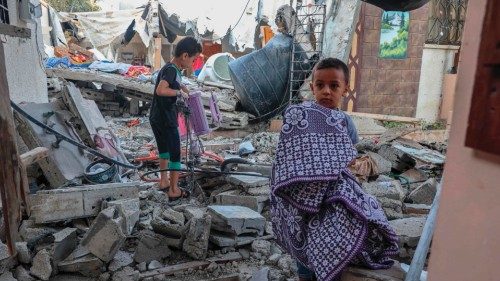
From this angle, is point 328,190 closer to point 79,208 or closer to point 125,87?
point 79,208

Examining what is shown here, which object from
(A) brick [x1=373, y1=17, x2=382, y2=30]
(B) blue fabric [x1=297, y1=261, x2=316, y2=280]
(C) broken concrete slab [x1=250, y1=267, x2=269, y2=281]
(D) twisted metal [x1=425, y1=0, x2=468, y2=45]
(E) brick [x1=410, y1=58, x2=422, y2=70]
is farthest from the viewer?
(D) twisted metal [x1=425, y1=0, x2=468, y2=45]

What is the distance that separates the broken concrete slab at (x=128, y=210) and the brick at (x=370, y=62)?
22.6ft

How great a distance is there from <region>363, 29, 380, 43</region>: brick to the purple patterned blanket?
7.73 meters

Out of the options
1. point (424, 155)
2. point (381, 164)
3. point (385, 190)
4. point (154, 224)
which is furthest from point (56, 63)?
point (385, 190)

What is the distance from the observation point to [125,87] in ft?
37.6

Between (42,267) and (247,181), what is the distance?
2146mm

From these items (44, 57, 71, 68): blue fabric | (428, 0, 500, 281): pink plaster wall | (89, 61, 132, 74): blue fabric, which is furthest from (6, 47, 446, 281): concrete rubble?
(44, 57, 71, 68): blue fabric

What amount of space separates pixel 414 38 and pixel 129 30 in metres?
13.0

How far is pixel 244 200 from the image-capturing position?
4215mm

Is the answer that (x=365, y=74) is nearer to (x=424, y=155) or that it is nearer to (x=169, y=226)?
(x=424, y=155)

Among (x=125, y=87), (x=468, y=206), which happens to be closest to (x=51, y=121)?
(x=468, y=206)

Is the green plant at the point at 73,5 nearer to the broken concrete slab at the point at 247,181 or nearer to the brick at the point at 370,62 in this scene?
the brick at the point at 370,62

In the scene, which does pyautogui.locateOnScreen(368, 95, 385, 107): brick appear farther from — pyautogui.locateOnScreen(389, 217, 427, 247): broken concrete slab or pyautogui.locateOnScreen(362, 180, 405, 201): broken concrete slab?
pyautogui.locateOnScreen(389, 217, 427, 247): broken concrete slab

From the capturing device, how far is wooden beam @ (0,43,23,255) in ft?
5.32
